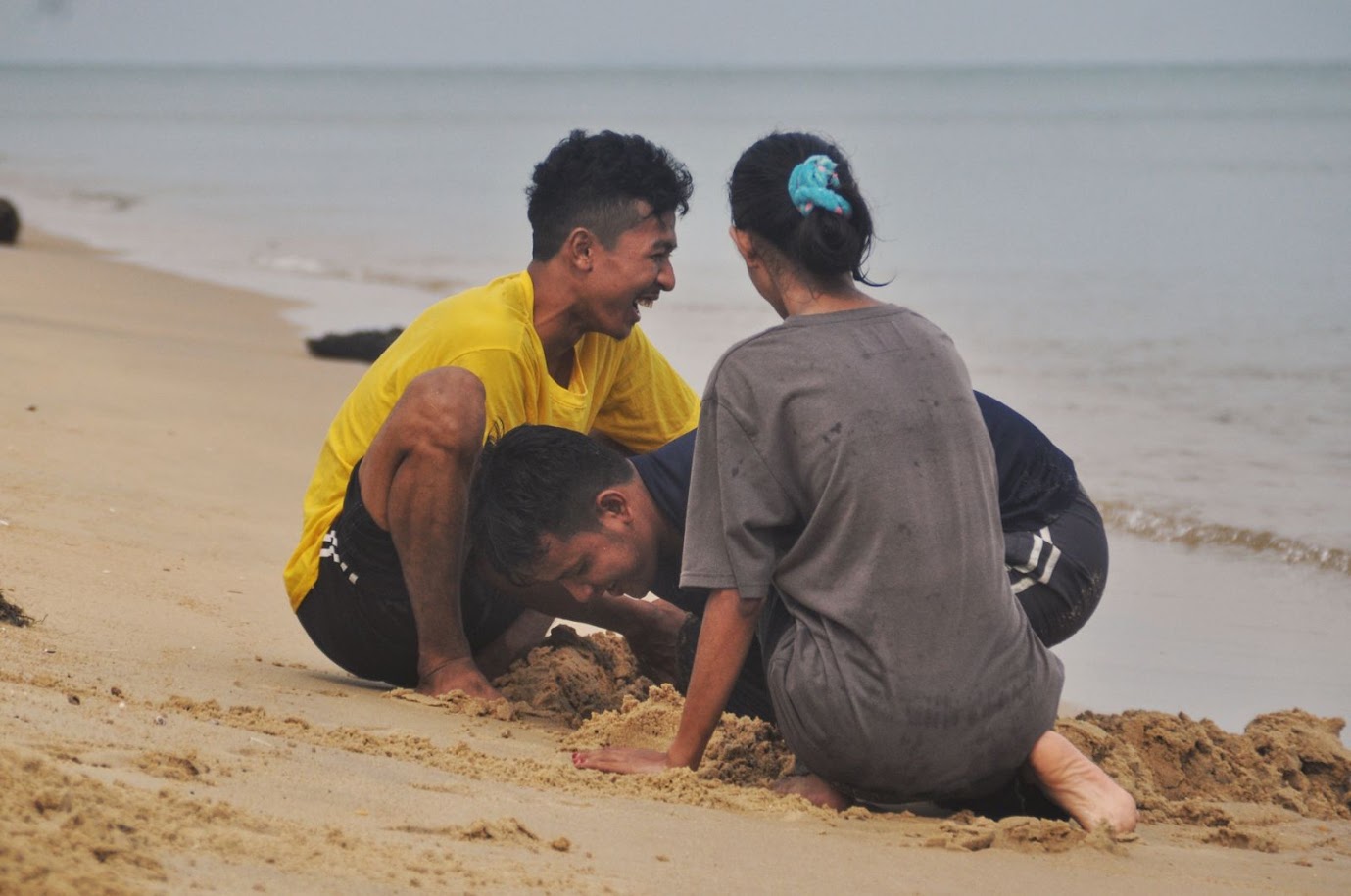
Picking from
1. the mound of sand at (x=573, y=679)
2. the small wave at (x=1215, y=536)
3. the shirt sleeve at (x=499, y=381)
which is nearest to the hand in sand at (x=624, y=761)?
the mound of sand at (x=573, y=679)

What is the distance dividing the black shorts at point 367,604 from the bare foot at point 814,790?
3.33 ft

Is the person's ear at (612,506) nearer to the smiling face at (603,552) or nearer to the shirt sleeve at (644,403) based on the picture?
the smiling face at (603,552)

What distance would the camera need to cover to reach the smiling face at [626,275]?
3797mm

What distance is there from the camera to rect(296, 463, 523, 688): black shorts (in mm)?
3557

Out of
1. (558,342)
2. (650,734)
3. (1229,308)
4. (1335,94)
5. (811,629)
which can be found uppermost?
(1335,94)

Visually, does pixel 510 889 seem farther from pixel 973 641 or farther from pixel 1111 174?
pixel 1111 174

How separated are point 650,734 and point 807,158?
1.33 metres

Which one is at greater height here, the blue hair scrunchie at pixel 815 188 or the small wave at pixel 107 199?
the small wave at pixel 107 199

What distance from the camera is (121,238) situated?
1598 cm

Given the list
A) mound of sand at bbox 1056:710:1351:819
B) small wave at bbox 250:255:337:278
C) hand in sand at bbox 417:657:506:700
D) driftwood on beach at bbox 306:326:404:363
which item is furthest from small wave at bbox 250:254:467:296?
mound of sand at bbox 1056:710:1351:819

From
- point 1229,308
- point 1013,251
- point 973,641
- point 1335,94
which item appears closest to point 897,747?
point 973,641

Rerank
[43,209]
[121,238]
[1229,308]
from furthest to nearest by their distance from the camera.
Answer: [43,209] → [121,238] → [1229,308]

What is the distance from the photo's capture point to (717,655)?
2.78m

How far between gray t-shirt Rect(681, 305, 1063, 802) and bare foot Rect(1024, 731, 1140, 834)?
0.13ft
